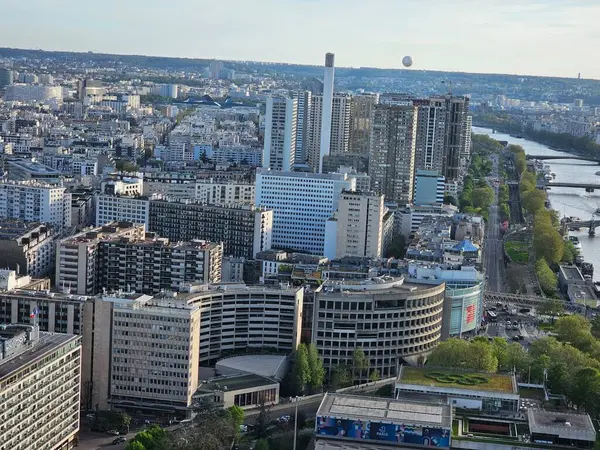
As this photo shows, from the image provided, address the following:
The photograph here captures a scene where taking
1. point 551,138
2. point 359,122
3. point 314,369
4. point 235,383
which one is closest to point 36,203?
point 314,369

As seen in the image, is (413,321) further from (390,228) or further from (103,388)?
(390,228)

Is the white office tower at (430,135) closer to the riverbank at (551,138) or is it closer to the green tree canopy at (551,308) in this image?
A: the green tree canopy at (551,308)

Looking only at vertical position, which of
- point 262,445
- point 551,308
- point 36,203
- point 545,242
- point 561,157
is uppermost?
point 561,157

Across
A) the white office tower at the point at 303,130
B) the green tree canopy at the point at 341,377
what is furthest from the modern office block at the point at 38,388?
the white office tower at the point at 303,130

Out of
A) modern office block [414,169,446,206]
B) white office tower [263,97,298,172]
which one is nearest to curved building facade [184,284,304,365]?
modern office block [414,169,446,206]

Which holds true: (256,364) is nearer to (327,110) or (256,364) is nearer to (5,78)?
(327,110)

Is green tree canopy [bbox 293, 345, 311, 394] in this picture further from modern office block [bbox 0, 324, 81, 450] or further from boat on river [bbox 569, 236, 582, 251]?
boat on river [bbox 569, 236, 582, 251]
